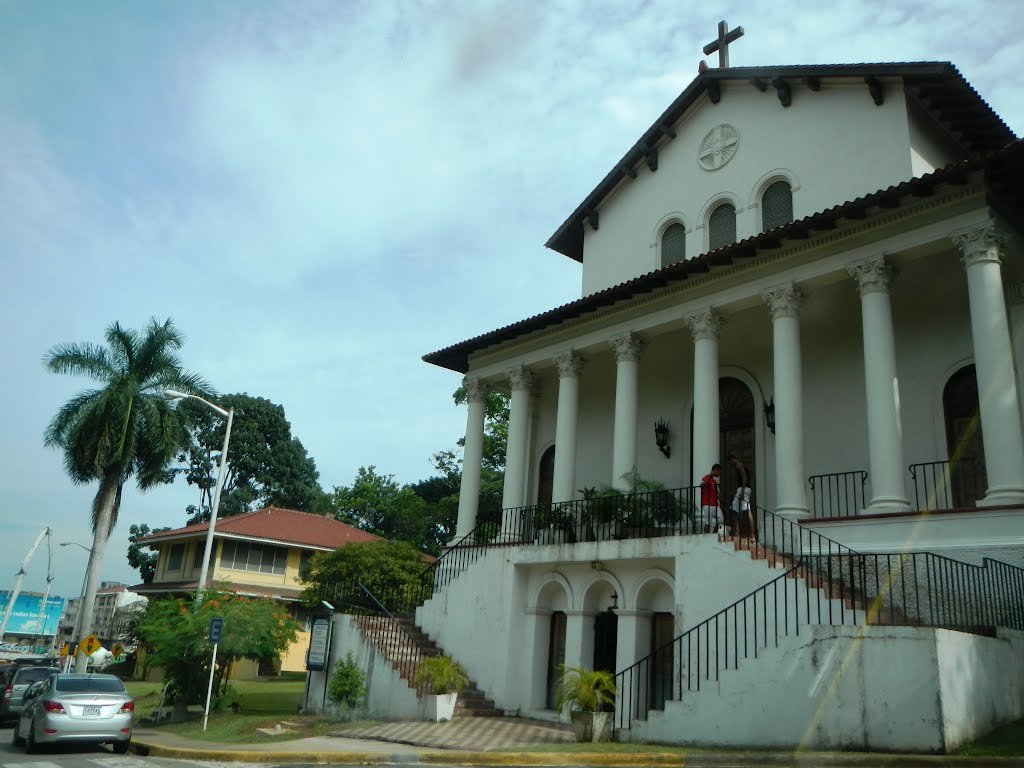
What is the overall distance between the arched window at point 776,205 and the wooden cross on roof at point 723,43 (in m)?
4.28

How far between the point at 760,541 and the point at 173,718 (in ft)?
43.9

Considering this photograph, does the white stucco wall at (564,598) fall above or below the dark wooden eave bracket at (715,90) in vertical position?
below

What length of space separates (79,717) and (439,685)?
20.3ft

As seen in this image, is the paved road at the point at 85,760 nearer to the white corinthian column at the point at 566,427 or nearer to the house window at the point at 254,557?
the white corinthian column at the point at 566,427

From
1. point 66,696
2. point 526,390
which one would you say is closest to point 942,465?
point 526,390

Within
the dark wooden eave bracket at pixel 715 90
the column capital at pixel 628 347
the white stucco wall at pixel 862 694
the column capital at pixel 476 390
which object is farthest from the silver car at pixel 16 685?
the dark wooden eave bracket at pixel 715 90

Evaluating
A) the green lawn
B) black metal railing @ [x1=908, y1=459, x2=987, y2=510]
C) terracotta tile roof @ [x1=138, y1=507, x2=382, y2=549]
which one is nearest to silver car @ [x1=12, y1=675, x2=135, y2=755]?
the green lawn

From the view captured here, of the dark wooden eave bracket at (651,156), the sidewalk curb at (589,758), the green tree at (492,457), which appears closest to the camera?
the sidewalk curb at (589,758)

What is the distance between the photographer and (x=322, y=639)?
1894 centimetres

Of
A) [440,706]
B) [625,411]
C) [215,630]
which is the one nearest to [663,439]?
[625,411]

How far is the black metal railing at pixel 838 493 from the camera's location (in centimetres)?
1716

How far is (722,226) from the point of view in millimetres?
21062

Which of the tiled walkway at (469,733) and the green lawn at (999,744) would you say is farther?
the tiled walkway at (469,733)

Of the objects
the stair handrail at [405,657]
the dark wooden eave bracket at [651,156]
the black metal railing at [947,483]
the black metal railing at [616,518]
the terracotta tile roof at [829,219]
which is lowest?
the stair handrail at [405,657]
